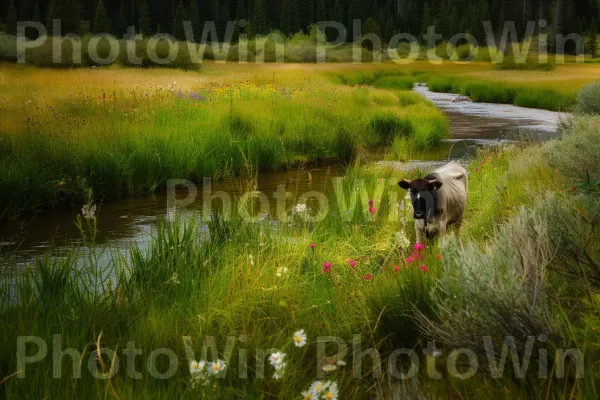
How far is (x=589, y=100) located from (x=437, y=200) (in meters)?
8.01

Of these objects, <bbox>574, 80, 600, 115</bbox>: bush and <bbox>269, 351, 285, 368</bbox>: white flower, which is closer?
<bbox>269, 351, 285, 368</bbox>: white flower

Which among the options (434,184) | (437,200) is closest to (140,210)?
(437,200)

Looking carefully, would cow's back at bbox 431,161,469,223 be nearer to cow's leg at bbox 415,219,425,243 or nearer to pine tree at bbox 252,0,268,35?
cow's leg at bbox 415,219,425,243

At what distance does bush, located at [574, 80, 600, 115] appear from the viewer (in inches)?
522

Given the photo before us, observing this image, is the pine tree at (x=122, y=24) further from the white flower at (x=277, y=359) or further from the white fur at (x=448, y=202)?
the white flower at (x=277, y=359)

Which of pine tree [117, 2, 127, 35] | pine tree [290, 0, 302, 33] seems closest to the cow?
pine tree [117, 2, 127, 35]

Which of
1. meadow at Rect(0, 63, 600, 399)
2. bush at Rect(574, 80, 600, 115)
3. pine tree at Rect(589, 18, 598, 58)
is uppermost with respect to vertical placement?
pine tree at Rect(589, 18, 598, 58)

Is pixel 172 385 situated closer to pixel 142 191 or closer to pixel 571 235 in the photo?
pixel 571 235

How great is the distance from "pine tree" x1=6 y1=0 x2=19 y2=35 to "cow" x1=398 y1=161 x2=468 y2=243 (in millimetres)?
60894

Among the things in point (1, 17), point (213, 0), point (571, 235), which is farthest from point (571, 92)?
point (213, 0)

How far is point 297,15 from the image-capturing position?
3501 inches

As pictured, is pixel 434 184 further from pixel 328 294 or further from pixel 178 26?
pixel 178 26

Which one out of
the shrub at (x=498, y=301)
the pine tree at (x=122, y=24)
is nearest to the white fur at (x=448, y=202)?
the shrub at (x=498, y=301)

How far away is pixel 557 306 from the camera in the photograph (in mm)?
4223
